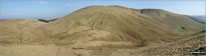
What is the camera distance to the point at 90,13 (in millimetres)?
85562

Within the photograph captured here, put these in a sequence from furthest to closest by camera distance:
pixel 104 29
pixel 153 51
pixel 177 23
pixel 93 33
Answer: pixel 177 23 < pixel 104 29 < pixel 93 33 < pixel 153 51

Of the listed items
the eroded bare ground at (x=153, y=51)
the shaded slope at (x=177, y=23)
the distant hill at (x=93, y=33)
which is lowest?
the shaded slope at (x=177, y=23)

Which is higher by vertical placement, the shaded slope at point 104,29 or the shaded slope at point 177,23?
the shaded slope at point 104,29

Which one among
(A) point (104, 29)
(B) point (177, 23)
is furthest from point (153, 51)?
(B) point (177, 23)

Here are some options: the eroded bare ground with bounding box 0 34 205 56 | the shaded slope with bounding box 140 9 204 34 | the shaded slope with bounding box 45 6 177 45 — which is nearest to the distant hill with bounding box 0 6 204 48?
the shaded slope with bounding box 45 6 177 45

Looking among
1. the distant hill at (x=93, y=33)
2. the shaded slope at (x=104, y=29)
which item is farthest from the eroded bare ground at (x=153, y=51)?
the shaded slope at (x=104, y=29)

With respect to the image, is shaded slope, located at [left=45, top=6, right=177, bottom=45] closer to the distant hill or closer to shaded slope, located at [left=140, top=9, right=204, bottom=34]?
the distant hill

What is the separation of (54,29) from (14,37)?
49.0 ft

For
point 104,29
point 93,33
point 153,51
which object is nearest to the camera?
point 153,51

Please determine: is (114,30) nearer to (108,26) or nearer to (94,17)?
(108,26)

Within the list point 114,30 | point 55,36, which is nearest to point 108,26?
point 114,30

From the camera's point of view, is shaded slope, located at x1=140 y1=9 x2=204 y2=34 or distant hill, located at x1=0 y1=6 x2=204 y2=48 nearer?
distant hill, located at x1=0 y1=6 x2=204 y2=48

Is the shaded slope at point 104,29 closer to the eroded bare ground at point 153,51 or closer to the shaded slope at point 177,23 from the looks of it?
the eroded bare ground at point 153,51

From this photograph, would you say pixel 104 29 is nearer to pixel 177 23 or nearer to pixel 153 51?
pixel 153 51
